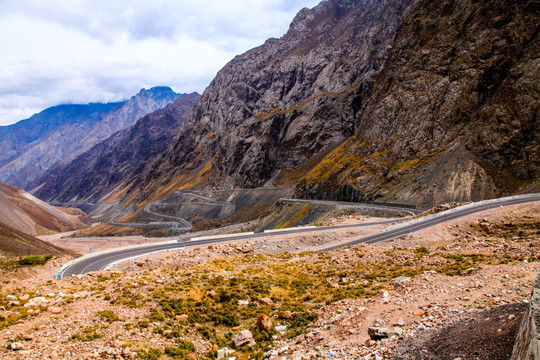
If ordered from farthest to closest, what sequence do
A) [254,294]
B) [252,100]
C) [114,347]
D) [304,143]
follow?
[252,100]
[304,143]
[254,294]
[114,347]

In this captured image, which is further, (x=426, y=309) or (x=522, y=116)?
(x=522, y=116)

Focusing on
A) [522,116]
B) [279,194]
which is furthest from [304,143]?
[522,116]

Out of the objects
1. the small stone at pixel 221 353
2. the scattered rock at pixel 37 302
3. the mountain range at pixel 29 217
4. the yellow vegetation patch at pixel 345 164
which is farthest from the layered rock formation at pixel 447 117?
the mountain range at pixel 29 217

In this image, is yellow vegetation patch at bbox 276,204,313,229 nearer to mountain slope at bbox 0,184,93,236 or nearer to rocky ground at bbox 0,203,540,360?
rocky ground at bbox 0,203,540,360

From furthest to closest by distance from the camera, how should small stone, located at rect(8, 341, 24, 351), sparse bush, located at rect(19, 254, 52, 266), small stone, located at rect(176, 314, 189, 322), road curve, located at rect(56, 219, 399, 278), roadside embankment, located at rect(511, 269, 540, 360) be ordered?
road curve, located at rect(56, 219, 399, 278) → sparse bush, located at rect(19, 254, 52, 266) → small stone, located at rect(176, 314, 189, 322) → small stone, located at rect(8, 341, 24, 351) → roadside embankment, located at rect(511, 269, 540, 360)

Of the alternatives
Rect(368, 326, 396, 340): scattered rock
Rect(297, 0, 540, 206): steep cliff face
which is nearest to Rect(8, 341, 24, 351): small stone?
Rect(368, 326, 396, 340): scattered rock

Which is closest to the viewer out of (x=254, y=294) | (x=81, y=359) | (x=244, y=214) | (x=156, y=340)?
(x=81, y=359)

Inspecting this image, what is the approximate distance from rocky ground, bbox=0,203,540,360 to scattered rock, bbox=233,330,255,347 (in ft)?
0.29

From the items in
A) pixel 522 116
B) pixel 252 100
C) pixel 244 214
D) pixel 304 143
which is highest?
pixel 252 100

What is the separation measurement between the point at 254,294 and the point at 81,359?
8.50m

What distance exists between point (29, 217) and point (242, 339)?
162 meters

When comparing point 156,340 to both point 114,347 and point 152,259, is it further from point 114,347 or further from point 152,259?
point 152,259

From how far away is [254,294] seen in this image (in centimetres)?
1656

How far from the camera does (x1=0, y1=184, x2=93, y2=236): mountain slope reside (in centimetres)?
11275
